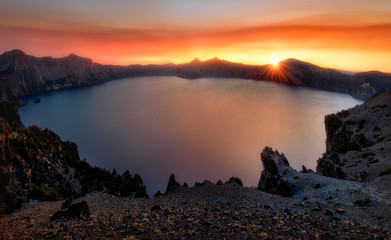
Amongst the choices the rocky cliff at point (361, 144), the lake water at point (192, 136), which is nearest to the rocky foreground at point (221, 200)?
the rocky cliff at point (361, 144)

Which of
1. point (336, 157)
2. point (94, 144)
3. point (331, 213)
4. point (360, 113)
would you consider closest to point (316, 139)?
point (360, 113)

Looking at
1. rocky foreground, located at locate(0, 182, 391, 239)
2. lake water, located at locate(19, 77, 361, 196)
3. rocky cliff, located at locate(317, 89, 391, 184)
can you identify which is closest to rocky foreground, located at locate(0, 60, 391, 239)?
rocky foreground, located at locate(0, 182, 391, 239)

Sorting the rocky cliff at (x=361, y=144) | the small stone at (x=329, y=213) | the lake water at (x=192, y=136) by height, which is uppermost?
the rocky cliff at (x=361, y=144)

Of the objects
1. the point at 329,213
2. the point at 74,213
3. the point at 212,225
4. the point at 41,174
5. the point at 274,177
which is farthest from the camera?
the point at 41,174

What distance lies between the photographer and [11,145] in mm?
40062

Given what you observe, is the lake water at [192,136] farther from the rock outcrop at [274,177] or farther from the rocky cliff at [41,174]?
the rock outcrop at [274,177]

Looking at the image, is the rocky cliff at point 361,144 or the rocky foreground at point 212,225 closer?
the rocky foreground at point 212,225

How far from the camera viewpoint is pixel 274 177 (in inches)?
1484

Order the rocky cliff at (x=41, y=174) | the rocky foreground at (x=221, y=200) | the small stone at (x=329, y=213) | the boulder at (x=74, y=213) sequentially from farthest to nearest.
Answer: the rocky cliff at (x=41, y=174), the boulder at (x=74, y=213), the small stone at (x=329, y=213), the rocky foreground at (x=221, y=200)

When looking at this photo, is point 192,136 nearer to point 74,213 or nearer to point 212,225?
point 74,213

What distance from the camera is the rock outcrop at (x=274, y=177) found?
1331 inches

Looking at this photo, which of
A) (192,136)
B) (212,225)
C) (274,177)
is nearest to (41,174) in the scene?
(212,225)

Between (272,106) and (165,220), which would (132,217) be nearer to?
(165,220)

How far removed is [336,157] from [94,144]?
325 feet
